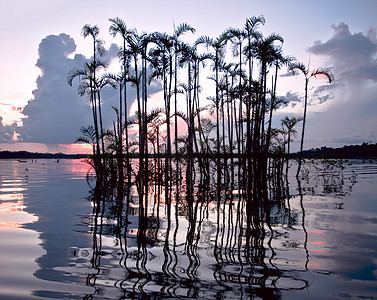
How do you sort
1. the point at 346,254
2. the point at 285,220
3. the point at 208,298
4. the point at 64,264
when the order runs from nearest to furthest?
the point at 208,298 → the point at 64,264 → the point at 346,254 → the point at 285,220

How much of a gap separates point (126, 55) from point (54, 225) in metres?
9.14

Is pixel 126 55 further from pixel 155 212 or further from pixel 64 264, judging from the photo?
pixel 64 264

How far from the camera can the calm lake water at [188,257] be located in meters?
3.10

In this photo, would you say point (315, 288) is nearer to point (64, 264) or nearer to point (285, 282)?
point (285, 282)

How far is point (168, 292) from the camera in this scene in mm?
3002

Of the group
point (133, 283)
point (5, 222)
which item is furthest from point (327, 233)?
point (5, 222)

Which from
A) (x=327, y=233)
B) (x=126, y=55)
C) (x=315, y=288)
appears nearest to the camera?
(x=315, y=288)

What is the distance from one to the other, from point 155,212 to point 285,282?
4935mm

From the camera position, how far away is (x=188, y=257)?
412 cm

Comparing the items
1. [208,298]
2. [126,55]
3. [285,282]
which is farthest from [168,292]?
[126,55]

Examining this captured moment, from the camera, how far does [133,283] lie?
10.5 ft

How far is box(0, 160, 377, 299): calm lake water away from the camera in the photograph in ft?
10.2

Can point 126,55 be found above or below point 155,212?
above

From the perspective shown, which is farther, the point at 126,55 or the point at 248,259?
the point at 126,55
